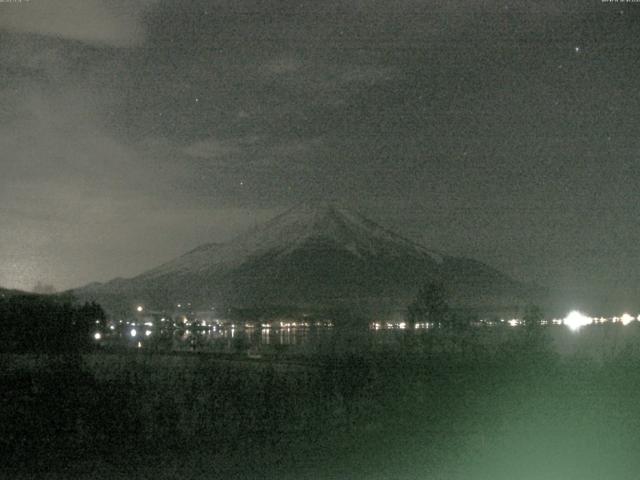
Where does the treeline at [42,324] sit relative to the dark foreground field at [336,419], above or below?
above

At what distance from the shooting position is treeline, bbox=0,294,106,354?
3080cm

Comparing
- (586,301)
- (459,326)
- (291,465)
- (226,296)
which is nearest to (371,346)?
(291,465)

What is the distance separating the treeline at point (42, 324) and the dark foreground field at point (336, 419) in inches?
581

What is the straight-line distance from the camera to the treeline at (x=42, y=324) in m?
30.8

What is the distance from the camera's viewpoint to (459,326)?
24781 mm

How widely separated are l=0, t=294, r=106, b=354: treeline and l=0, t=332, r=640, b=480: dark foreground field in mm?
14761

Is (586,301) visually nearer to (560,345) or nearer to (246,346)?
(246,346)

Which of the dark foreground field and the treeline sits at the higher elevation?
the treeline

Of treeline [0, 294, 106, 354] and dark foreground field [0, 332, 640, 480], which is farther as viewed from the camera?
treeline [0, 294, 106, 354]

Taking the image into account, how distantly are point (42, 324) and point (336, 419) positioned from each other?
2236cm

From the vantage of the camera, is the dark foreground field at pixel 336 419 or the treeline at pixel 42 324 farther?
the treeline at pixel 42 324

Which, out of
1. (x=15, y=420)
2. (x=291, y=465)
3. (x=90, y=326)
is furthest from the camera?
(x=90, y=326)

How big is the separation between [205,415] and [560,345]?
6619 mm

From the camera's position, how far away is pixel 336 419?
14047mm
